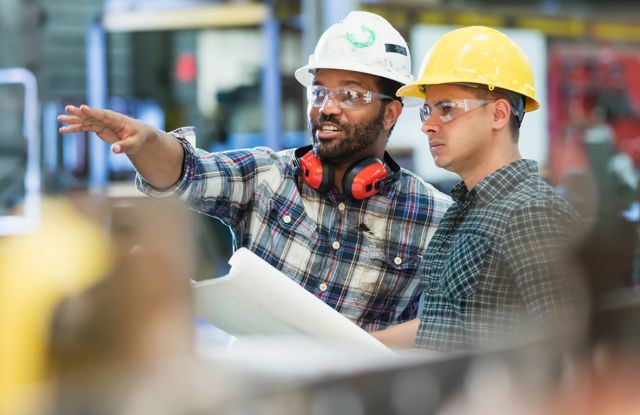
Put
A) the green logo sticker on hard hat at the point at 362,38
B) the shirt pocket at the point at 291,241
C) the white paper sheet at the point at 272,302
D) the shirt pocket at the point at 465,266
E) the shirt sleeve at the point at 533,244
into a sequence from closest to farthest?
the shirt sleeve at the point at 533,244, the white paper sheet at the point at 272,302, the shirt pocket at the point at 465,266, the shirt pocket at the point at 291,241, the green logo sticker on hard hat at the point at 362,38

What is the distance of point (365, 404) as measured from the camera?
0.63 m

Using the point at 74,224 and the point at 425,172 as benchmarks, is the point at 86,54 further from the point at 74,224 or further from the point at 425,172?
the point at 74,224

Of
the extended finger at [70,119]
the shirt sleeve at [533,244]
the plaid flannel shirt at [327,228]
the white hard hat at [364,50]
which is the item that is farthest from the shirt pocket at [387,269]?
the extended finger at [70,119]

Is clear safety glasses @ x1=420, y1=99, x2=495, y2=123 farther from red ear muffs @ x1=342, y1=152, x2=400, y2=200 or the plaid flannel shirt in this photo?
the plaid flannel shirt

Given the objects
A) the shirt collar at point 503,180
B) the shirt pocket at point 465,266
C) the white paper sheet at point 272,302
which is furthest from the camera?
the shirt collar at point 503,180

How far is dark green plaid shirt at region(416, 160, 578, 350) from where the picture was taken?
1.98m

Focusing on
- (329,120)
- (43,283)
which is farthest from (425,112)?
(43,283)

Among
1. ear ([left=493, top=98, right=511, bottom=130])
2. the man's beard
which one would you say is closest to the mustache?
the man's beard

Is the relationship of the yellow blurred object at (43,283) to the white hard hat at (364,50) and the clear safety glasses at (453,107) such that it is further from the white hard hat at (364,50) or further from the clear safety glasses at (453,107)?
the white hard hat at (364,50)

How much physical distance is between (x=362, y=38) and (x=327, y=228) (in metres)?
0.58

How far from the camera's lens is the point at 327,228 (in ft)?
8.87

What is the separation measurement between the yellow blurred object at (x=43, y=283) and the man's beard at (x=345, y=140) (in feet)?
6.29

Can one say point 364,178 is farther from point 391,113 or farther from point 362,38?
point 362,38

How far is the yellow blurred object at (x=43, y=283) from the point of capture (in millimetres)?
604
